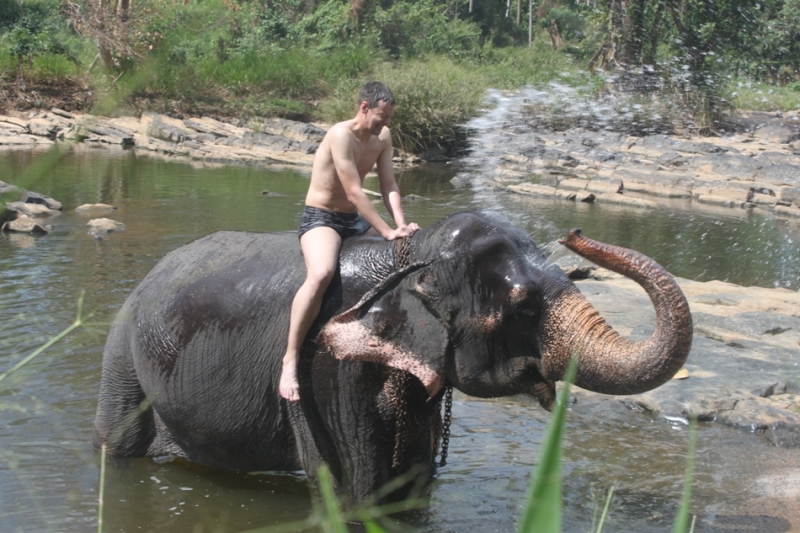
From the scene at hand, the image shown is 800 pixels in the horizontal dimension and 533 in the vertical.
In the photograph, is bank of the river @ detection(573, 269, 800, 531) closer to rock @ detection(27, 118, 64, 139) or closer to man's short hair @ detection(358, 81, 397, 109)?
man's short hair @ detection(358, 81, 397, 109)

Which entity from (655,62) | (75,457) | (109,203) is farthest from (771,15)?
(75,457)

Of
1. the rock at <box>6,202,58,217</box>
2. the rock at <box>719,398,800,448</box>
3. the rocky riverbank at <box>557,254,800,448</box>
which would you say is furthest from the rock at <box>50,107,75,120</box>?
the rock at <box>719,398,800,448</box>

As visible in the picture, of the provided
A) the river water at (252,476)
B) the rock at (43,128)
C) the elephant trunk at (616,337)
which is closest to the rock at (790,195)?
the river water at (252,476)

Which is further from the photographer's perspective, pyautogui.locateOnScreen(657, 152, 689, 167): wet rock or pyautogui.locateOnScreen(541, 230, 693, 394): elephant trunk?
pyautogui.locateOnScreen(657, 152, 689, 167): wet rock

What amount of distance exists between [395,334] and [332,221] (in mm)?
812

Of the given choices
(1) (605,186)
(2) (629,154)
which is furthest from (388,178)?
(2) (629,154)

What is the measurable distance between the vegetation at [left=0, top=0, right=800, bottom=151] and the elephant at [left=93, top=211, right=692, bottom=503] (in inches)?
525

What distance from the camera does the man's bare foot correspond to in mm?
3963

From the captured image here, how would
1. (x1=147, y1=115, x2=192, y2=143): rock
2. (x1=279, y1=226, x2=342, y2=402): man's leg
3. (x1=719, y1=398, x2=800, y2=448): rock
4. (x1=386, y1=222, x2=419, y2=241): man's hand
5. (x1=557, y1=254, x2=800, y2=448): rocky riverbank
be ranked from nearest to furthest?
(x1=279, y1=226, x2=342, y2=402): man's leg < (x1=386, y1=222, x2=419, y2=241): man's hand < (x1=719, y1=398, x2=800, y2=448): rock < (x1=557, y1=254, x2=800, y2=448): rocky riverbank < (x1=147, y1=115, x2=192, y2=143): rock

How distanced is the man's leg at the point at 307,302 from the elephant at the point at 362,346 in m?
0.07

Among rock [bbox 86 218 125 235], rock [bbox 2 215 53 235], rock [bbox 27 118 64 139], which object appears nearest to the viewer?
rock [bbox 2 215 53 235]

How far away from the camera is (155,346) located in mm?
4438

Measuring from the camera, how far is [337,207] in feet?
14.4

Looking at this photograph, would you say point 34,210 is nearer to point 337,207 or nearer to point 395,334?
point 337,207
